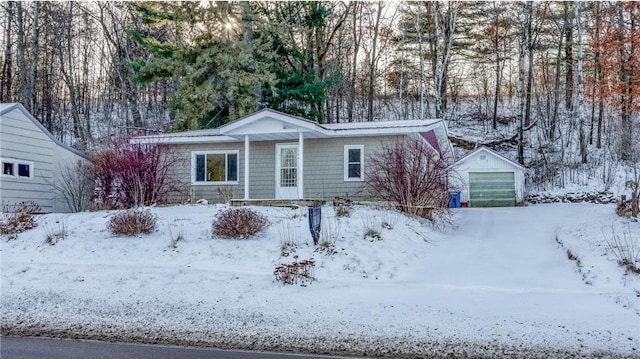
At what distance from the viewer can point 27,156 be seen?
49.0 feet

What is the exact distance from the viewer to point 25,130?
14898 millimetres

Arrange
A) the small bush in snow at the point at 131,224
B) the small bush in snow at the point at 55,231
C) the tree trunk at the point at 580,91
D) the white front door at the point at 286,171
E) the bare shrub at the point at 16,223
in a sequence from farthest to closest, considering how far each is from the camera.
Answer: the tree trunk at the point at 580,91, the white front door at the point at 286,171, the bare shrub at the point at 16,223, the small bush in snow at the point at 131,224, the small bush in snow at the point at 55,231

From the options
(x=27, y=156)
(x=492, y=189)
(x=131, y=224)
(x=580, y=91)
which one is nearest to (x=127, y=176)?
(x=27, y=156)

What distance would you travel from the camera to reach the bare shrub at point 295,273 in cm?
834

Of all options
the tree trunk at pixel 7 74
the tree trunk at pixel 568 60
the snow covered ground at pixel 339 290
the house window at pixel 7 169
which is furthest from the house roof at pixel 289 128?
the tree trunk at pixel 7 74

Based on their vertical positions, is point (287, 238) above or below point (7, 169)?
below

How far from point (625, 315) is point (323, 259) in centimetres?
487

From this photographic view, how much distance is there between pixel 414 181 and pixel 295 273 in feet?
19.2

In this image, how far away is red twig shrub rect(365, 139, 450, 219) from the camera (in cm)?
1316

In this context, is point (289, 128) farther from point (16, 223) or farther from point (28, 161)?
point (28, 161)

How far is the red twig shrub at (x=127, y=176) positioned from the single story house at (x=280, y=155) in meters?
1.78

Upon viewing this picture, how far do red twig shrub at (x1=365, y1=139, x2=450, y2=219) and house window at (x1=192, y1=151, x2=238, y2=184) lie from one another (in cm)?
569

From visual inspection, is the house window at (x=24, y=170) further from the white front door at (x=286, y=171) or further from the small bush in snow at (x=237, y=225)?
the small bush in snow at (x=237, y=225)

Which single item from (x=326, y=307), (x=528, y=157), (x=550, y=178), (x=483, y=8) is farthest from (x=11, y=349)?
(x=483, y=8)
